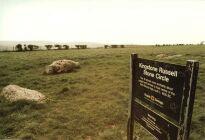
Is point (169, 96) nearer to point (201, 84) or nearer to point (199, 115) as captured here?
point (199, 115)

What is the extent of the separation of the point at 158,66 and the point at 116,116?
16.0 ft

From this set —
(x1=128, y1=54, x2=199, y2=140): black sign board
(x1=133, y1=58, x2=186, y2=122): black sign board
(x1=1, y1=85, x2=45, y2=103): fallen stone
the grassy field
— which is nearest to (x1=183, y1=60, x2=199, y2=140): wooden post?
(x1=128, y1=54, x2=199, y2=140): black sign board

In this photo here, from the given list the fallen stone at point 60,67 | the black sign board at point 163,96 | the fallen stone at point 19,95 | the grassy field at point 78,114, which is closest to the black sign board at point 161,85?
the black sign board at point 163,96

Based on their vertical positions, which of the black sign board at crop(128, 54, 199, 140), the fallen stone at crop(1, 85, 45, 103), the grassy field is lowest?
the grassy field

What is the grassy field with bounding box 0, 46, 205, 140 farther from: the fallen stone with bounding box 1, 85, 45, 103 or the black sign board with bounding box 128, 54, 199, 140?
the black sign board with bounding box 128, 54, 199, 140

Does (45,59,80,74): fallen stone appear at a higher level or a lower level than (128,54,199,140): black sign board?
lower

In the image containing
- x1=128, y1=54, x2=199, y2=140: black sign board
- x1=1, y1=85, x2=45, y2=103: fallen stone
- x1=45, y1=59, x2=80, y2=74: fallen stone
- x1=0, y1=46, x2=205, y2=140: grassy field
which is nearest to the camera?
x1=128, y1=54, x2=199, y2=140: black sign board

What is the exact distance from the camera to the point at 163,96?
433 centimetres

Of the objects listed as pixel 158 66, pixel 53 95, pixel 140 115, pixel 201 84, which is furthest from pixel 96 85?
pixel 158 66

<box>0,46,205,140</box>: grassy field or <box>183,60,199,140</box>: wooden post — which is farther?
<box>0,46,205,140</box>: grassy field

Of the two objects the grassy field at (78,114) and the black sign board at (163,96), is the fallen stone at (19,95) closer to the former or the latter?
the grassy field at (78,114)

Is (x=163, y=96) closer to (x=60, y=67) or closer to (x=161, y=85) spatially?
(x=161, y=85)

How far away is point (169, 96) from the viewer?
4.15 meters

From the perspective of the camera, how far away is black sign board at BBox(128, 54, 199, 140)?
377 centimetres
